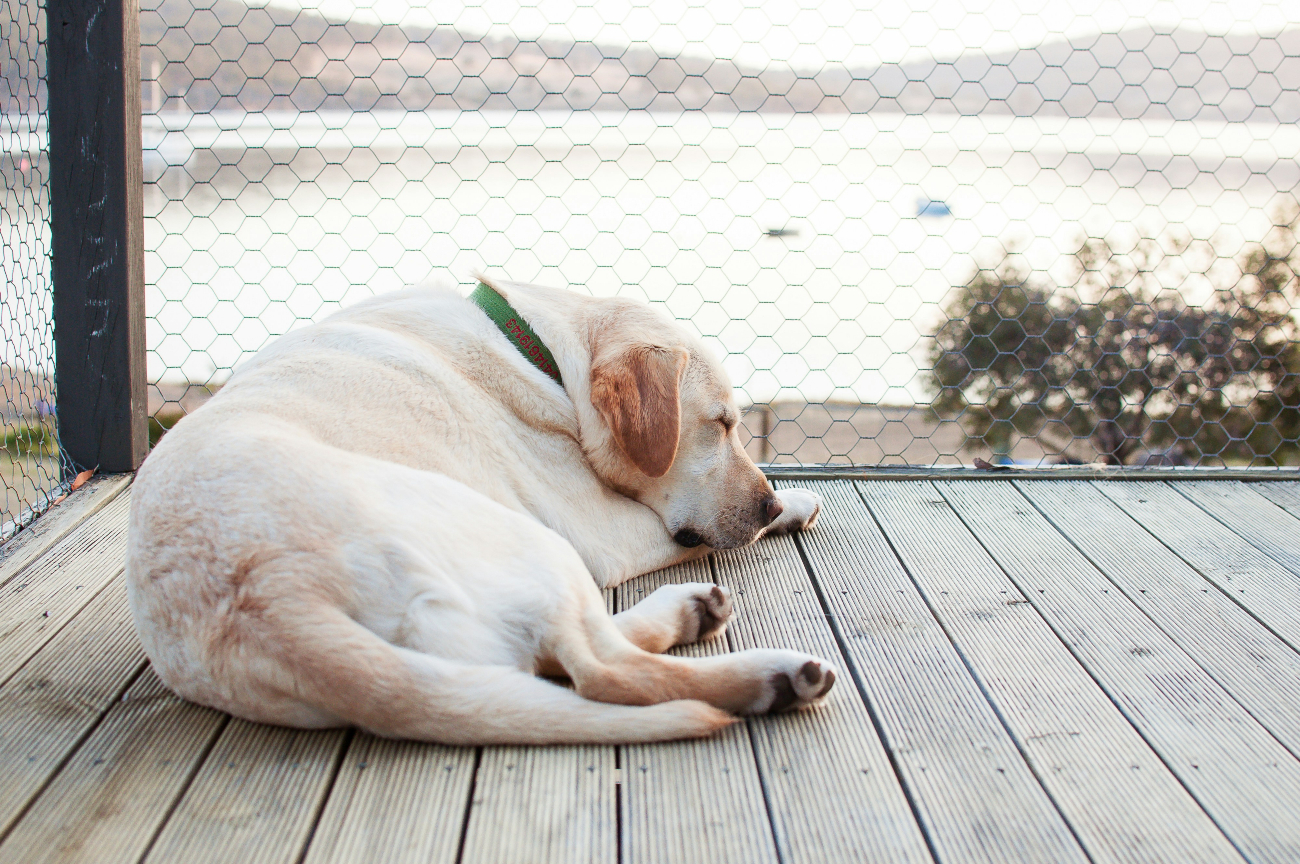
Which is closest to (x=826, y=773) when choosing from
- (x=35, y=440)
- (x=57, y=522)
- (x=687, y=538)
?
(x=687, y=538)

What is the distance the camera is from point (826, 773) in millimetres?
1359

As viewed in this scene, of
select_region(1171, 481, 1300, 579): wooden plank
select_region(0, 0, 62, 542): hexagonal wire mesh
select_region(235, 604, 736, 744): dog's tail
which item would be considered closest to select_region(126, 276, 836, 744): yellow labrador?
select_region(235, 604, 736, 744): dog's tail

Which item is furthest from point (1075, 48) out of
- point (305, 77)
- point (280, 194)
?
point (280, 194)

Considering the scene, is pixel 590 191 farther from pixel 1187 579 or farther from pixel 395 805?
pixel 395 805

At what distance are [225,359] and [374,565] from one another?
14.9ft

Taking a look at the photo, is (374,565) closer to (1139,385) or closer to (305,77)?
(305,77)

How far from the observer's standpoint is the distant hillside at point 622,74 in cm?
309

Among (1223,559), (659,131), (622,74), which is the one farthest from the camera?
(659,131)

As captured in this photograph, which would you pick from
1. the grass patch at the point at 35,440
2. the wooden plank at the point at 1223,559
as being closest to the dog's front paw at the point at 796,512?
the wooden plank at the point at 1223,559

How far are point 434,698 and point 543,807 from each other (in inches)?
8.4

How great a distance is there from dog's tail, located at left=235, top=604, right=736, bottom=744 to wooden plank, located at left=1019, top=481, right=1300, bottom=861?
0.76 meters

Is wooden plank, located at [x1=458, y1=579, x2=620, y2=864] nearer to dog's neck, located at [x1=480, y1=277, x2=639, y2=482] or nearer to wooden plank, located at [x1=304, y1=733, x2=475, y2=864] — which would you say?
wooden plank, located at [x1=304, y1=733, x2=475, y2=864]

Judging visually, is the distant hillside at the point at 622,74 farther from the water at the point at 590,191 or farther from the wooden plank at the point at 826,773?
the wooden plank at the point at 826,773

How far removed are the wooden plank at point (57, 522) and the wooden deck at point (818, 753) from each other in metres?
0.01
